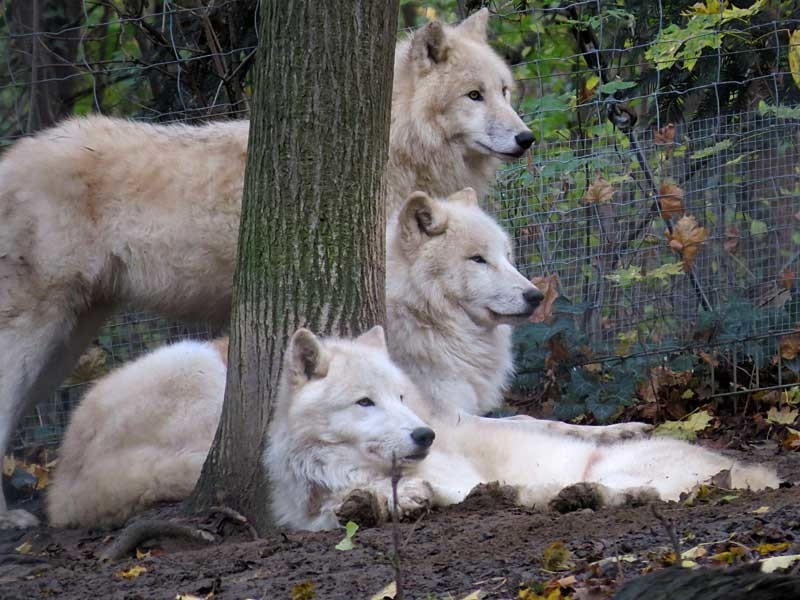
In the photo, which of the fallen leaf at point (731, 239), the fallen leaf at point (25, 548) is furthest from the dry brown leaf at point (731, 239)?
the fallen leaf at point (25, 548)

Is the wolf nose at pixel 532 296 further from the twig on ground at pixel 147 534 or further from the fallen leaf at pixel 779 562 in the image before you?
the fallen leaf at pixel 779 562

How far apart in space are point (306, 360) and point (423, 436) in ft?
2.09

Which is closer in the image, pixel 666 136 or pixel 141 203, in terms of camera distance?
pixel 141 203

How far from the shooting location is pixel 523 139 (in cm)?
710

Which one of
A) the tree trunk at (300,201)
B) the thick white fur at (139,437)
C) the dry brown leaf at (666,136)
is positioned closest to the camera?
the tree trunk at (300,201)

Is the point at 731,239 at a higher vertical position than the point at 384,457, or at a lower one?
higher

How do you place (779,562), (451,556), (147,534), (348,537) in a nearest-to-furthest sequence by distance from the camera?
(779,562)
(451,556)
(348,537)
(147,534)

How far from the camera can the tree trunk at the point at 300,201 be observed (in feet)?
16.4

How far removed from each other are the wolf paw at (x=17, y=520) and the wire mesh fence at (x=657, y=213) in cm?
131

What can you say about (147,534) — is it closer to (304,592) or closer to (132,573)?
(132,573)

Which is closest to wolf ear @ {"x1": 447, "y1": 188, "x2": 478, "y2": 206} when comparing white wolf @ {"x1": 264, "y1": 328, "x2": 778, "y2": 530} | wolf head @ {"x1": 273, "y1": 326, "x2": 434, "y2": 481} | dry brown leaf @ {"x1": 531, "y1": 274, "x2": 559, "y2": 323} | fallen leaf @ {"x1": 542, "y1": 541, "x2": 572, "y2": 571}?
dry brown leaf @ {"x1": 531, "y1": 274, "x2": 559, "y2": 323}

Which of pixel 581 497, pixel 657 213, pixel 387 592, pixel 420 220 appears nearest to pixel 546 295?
pixel 657 213

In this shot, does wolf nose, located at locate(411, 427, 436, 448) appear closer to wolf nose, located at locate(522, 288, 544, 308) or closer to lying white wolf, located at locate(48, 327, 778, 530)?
lying white wolf, located at locate(48, 327, 778, 530)

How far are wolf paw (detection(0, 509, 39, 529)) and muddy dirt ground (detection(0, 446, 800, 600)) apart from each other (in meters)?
0.94
